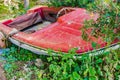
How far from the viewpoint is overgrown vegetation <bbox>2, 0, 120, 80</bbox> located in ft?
14.4

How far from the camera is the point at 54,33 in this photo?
5418 millimetres

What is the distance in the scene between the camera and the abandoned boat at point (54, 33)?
16.1 feet

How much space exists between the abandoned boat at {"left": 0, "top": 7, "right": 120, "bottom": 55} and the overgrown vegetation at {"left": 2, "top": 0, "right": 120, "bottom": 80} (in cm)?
17

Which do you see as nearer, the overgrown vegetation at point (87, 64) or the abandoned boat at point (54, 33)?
the overgrown vegetation at point (87, 64)

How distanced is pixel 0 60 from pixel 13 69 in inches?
20.3

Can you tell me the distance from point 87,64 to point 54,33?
1.08 m

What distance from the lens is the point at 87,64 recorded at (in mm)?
4703

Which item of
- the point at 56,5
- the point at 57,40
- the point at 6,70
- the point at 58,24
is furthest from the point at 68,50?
the point at 56,5

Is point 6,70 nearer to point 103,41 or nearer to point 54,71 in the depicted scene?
point 54,71

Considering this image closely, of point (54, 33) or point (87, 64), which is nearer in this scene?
point (87, 64)

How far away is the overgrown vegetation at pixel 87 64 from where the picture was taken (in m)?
4.40

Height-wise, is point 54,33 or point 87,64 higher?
point 54,33

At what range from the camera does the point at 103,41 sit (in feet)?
15.7

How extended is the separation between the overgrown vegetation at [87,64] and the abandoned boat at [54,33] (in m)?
0.17
